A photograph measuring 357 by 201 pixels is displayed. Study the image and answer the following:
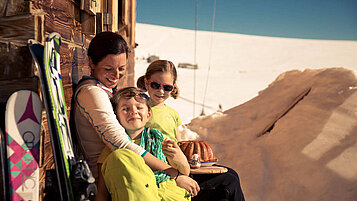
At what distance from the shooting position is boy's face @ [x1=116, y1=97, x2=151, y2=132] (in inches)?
79.4

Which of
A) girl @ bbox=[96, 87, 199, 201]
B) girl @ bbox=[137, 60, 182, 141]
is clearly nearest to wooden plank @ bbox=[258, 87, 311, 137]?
girl @ bbox=[137, 60, 182, 141]

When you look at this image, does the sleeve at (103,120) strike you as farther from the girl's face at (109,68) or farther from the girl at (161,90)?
the girl at (161,90)

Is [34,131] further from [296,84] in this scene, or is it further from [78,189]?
[296,84]

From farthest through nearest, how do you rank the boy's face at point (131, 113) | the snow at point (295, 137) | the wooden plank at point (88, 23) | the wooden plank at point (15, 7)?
1. the snow at point (295, 137)
2. the wooden plank at point (88, 23)
3. the boy's face at point (131, 113)
4. the wooden plank at point (15, 7)

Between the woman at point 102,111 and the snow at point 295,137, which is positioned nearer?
the woman at point 102,111

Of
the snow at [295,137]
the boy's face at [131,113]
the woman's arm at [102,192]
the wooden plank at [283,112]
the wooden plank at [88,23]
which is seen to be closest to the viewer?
the woman's arm at [102,192]

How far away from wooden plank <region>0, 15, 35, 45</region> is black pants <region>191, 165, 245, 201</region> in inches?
59.8

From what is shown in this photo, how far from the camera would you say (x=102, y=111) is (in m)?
1.85

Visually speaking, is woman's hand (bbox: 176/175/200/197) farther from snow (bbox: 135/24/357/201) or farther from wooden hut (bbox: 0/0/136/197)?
snow (bbox: 135/24/357/201)

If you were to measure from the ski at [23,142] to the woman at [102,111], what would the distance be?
0.39 meters

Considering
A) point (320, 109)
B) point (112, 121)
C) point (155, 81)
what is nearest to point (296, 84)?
point (320, 109)

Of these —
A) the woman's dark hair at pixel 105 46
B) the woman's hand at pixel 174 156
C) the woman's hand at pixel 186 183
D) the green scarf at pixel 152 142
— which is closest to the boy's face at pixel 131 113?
the green scarf at pixel 152 142

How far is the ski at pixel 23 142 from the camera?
1444 mm

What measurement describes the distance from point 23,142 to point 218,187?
58.3 inches
